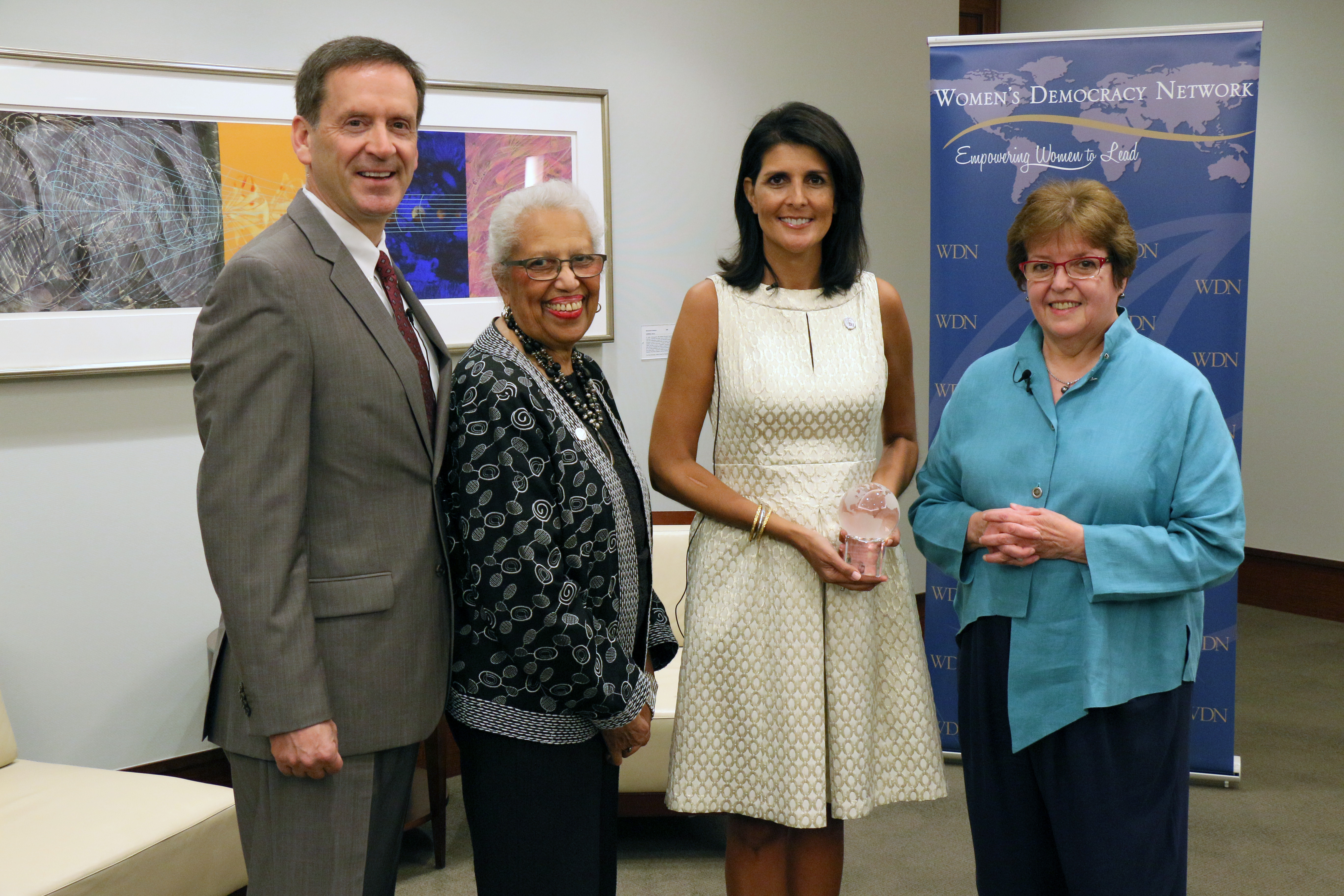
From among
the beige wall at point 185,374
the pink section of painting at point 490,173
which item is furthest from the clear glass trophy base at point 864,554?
the beige wall at point 185,374

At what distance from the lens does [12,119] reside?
2984mm

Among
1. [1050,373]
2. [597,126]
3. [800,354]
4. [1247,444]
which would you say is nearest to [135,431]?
[597,126]

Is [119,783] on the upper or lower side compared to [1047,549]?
lower

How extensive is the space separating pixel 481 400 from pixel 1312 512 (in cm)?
548

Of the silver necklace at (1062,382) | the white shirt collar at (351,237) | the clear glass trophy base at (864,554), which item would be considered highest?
the white shirt collar at (351,237)

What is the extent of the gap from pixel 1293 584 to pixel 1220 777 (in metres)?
2.60

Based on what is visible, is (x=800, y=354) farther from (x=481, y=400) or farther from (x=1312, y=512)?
(x=1312, y=512)

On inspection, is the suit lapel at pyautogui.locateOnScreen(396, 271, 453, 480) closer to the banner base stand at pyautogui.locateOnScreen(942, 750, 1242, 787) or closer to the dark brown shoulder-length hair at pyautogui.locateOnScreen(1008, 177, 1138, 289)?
the dark brown shoulder-length hair at pyautogui.locateOnScreen(1008, 177, 1138, 289)

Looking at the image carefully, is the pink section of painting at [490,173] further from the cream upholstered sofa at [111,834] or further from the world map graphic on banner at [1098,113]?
the cream upholstered sofa at [111,834]

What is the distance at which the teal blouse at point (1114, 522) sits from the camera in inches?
67.2

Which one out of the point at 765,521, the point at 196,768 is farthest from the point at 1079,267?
the point at 196,768

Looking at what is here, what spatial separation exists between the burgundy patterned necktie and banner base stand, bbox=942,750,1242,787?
103 inches

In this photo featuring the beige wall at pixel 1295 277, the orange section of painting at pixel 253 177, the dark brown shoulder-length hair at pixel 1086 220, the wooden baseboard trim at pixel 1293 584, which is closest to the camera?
the dark brown shoulder-length hair at pixel 1086 220

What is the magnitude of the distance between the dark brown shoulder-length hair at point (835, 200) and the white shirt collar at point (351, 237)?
775 mm
